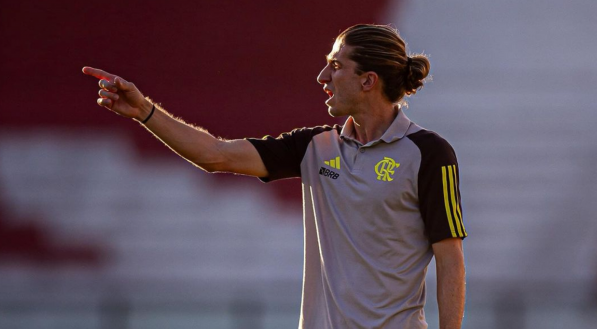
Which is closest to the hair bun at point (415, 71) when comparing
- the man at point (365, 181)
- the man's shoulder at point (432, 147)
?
the man at point (365, 181)

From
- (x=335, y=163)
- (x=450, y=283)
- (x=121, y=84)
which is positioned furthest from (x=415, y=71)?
(x=121, y=84)

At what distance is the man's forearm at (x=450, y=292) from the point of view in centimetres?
273

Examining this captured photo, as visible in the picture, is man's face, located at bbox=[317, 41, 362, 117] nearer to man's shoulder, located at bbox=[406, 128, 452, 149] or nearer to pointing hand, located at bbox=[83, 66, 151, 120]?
man's shoulder, located at bbox=[406, 128, 452, 149]

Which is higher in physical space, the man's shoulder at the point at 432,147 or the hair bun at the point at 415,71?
the hair bun at the point at 415,71

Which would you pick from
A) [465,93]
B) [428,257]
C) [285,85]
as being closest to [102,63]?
[285,85]

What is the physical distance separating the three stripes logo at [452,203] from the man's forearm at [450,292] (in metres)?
0.09

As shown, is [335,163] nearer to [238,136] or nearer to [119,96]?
[119,96]

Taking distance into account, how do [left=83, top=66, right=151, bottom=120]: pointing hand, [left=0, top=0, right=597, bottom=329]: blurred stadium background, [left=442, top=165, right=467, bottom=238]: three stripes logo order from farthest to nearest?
1. [left=0, top=0, right=597, bottom=329]: blurred stadium background
2. [left=442, top=165, right=467, bottom=238]: three stripes logo
3. [left=83, top=66, right=151, bottom=120]: pointing hand

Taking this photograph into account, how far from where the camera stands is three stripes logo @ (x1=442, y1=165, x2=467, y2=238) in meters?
2.73

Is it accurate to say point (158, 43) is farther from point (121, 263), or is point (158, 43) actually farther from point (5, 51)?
point (121, 263)

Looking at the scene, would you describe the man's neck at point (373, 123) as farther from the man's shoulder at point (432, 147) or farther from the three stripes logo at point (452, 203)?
the three stripes logo at point (452, 203)

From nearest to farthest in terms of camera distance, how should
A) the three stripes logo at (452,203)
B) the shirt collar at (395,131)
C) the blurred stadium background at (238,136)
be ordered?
the three stripes logo at (452,203)
the shirt collar at (395,131)
the blurred stadium background at (238,136)

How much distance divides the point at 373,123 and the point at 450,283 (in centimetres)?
57

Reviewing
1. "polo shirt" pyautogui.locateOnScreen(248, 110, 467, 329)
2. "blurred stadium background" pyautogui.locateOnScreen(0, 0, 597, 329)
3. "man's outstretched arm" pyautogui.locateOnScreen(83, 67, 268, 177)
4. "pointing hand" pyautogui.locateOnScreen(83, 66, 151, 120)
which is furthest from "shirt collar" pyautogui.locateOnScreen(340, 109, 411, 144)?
"blurred stadium background" pyautogui.locateOnScreen(0, 0, 597, 329)
